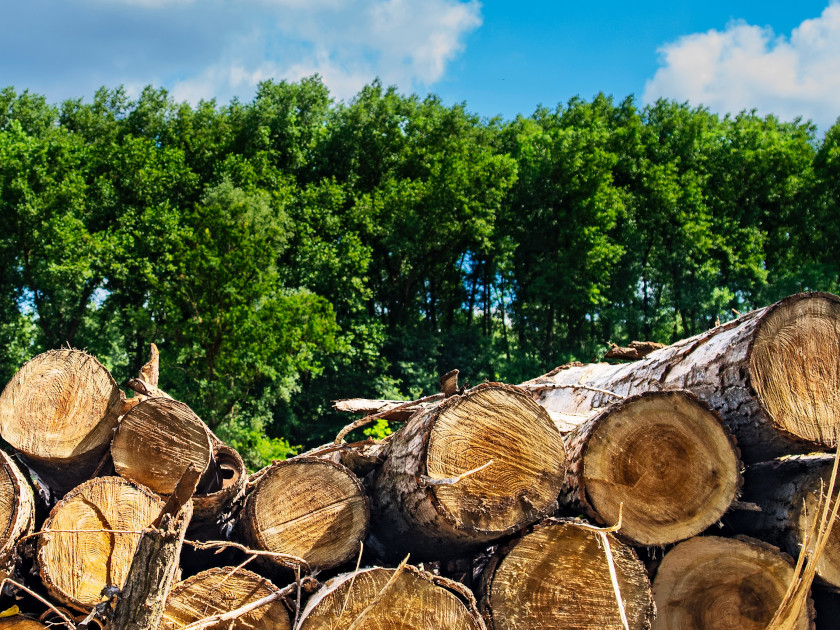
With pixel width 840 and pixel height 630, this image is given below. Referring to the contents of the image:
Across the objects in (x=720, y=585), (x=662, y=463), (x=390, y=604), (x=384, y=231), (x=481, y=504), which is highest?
(x=384, y=231)

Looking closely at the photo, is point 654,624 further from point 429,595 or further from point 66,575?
point 66,575

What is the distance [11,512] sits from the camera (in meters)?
2.80

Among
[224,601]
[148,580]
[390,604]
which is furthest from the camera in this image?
[224,601]

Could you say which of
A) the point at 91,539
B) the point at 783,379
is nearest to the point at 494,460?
the point at 783,379

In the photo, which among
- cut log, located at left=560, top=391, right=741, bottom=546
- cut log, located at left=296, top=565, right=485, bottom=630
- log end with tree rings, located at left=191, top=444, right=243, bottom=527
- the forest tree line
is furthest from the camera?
the forest tree line

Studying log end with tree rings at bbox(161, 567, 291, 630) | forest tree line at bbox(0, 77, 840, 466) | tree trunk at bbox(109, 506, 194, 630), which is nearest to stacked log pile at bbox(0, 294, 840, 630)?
log end with tree rings at bbox(161, 567, 291, 630)

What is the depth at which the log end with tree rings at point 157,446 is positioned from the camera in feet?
10.3

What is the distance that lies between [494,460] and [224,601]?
118 cm

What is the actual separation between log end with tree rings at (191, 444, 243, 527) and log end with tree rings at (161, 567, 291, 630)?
1.65ft

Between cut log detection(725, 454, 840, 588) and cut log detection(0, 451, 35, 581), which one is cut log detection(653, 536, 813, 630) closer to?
cut log detection(725, 454, 840, 588)

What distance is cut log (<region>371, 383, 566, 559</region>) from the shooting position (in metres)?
2.63

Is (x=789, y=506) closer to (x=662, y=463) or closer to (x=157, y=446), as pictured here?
(x=662, y=463)

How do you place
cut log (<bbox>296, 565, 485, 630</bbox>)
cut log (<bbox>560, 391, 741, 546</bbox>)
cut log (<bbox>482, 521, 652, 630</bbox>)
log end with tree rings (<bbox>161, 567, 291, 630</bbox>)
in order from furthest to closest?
1. cut log (<bbox>560, 391, 741, 546</bbox>)
2. cut log (<bbox>482, 521, 652, 630</bbox>)
3. log end with tree rings (<bbox>161, 567, 291, 630</bbox>)
4. cut log (<bbox>296, 565, 485, 630</bbox>)

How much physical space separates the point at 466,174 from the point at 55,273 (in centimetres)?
1047
